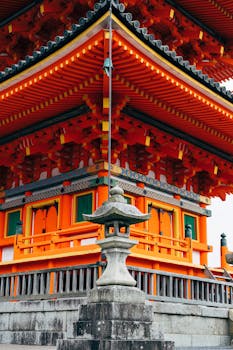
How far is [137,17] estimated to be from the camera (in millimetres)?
16234

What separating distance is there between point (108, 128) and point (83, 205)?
282 centimetres

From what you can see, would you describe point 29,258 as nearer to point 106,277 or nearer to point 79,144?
point 79,144

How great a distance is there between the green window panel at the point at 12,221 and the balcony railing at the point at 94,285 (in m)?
2.54

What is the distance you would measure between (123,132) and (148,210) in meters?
2.57

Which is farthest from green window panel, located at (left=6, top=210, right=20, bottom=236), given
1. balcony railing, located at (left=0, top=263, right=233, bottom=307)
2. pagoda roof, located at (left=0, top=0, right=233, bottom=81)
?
pagoda roof, located at (left=0, top=0, right=233, bottom=81)

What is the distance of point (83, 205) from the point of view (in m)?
13.9

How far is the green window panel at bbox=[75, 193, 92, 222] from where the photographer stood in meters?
13.7

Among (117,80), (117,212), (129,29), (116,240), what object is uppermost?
(129,29)

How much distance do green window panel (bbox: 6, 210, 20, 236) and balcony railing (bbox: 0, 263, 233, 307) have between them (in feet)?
8.34

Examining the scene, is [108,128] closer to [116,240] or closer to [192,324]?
[116,240]

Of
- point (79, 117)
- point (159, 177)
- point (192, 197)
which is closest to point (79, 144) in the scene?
point (79, 117)

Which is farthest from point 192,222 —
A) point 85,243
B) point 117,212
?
point 117,212

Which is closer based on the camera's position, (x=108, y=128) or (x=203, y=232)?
(x=108, y=128)

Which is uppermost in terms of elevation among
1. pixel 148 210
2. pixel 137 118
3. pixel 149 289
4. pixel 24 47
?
pixel 24 47
